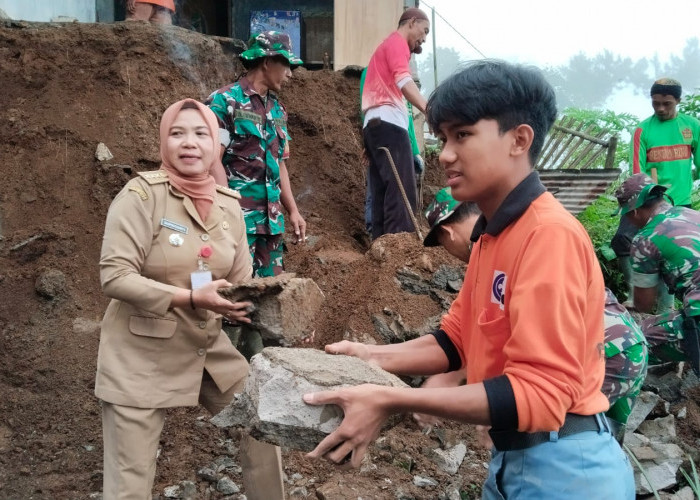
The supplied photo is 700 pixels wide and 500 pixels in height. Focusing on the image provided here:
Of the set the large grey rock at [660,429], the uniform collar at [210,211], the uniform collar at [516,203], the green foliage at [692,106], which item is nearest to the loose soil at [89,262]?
the large grey rock at [660,429]

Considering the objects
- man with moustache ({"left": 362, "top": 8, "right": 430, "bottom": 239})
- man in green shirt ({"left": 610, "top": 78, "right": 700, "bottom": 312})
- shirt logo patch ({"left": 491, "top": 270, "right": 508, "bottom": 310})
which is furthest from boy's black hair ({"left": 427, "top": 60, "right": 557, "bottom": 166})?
man in green shirt ({"left": 610, "top": 78, "right": 700, "bottom": 312})

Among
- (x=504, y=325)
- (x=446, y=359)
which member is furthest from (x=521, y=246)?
(x=446, y=359)

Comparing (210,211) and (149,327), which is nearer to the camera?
(149,327)

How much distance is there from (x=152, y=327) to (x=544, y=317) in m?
1.80

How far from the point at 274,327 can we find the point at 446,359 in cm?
84

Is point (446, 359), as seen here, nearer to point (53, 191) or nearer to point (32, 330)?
point (32, 330)

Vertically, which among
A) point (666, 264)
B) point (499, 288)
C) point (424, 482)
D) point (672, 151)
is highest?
point (672, 151)

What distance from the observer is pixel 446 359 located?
2168 millimetres

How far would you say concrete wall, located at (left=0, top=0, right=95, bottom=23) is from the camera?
23.5 ft

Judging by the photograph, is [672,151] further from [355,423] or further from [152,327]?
[355,423]

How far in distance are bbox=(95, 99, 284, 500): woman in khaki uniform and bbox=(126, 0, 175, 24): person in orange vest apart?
501cm

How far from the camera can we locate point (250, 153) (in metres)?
4.39

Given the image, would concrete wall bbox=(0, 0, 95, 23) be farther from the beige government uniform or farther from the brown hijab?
the beige government uniform

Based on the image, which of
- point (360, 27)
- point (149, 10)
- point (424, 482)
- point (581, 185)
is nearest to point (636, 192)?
point (424, 482)
